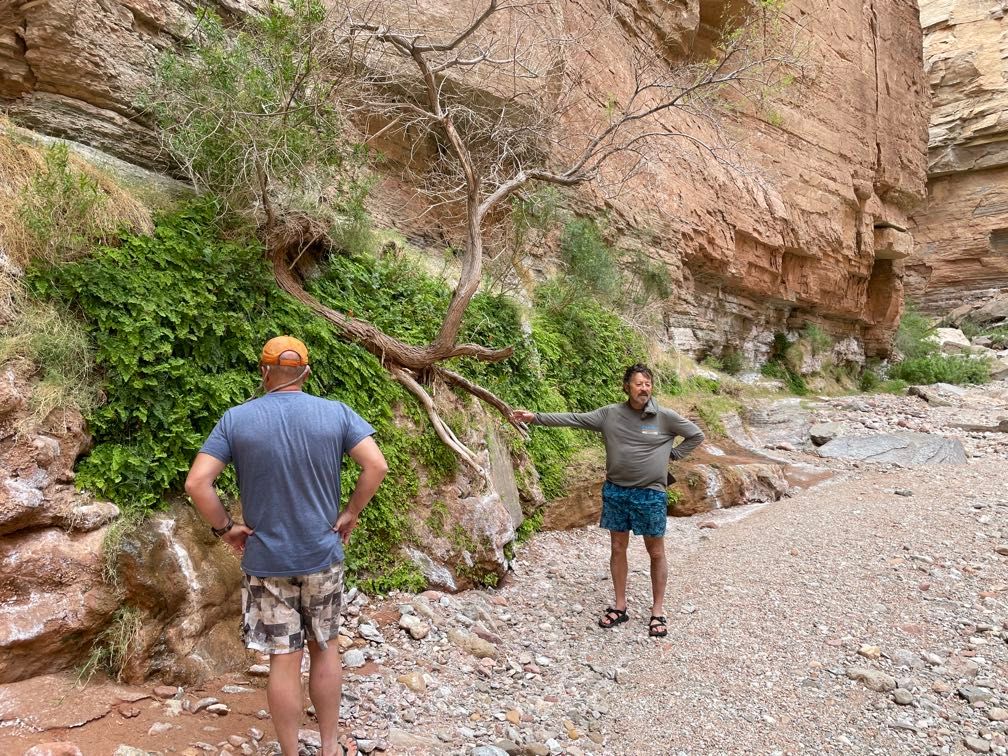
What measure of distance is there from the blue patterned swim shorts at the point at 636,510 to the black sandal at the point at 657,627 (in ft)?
1.89

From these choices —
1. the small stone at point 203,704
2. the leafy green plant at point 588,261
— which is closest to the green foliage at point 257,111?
the small stone at point 203,704

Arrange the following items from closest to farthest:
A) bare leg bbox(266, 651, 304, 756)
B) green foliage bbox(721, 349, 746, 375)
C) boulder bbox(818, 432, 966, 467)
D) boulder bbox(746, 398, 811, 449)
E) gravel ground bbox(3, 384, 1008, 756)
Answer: bare leg bbox(266, 651, 304, 756) < gravel ground bbox(3, 384, 1008, 756) < boulder bbox(818, 432, 966, 467) < boulder bbox(746, 398, 811, 449) < green foliage bbox(721, 349, 746, 375)

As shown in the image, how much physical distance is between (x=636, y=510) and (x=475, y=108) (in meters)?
6.62

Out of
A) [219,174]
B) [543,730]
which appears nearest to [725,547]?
[543,730]

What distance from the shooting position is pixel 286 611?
2477 millimetres

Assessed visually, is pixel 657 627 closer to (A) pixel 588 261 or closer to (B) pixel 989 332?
(A) pixel 588 261

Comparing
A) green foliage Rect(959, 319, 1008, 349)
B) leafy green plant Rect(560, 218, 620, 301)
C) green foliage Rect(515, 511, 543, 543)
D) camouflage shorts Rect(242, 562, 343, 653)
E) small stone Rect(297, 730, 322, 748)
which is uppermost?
leafy green plant Rect(560, 218, 620, 301)

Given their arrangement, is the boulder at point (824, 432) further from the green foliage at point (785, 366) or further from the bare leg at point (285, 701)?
the bare leg at point (285, 701)

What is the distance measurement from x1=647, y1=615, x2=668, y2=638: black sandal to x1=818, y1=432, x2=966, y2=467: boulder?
7087mm

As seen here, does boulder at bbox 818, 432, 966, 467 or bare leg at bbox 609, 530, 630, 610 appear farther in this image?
boulder at bbox 818, 432, 966, 467

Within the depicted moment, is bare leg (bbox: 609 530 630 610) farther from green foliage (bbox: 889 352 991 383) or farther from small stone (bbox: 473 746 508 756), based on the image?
green foliage (bbox: 889 352 991 383)

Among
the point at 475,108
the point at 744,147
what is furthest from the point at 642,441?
the point at 744,147

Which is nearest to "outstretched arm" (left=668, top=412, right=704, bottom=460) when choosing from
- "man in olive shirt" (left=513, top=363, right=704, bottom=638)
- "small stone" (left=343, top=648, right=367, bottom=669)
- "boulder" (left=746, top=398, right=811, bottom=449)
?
"man in olive shirt" (left=513, top=363, right=704, bottom=638)

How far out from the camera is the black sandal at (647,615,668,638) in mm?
4145
